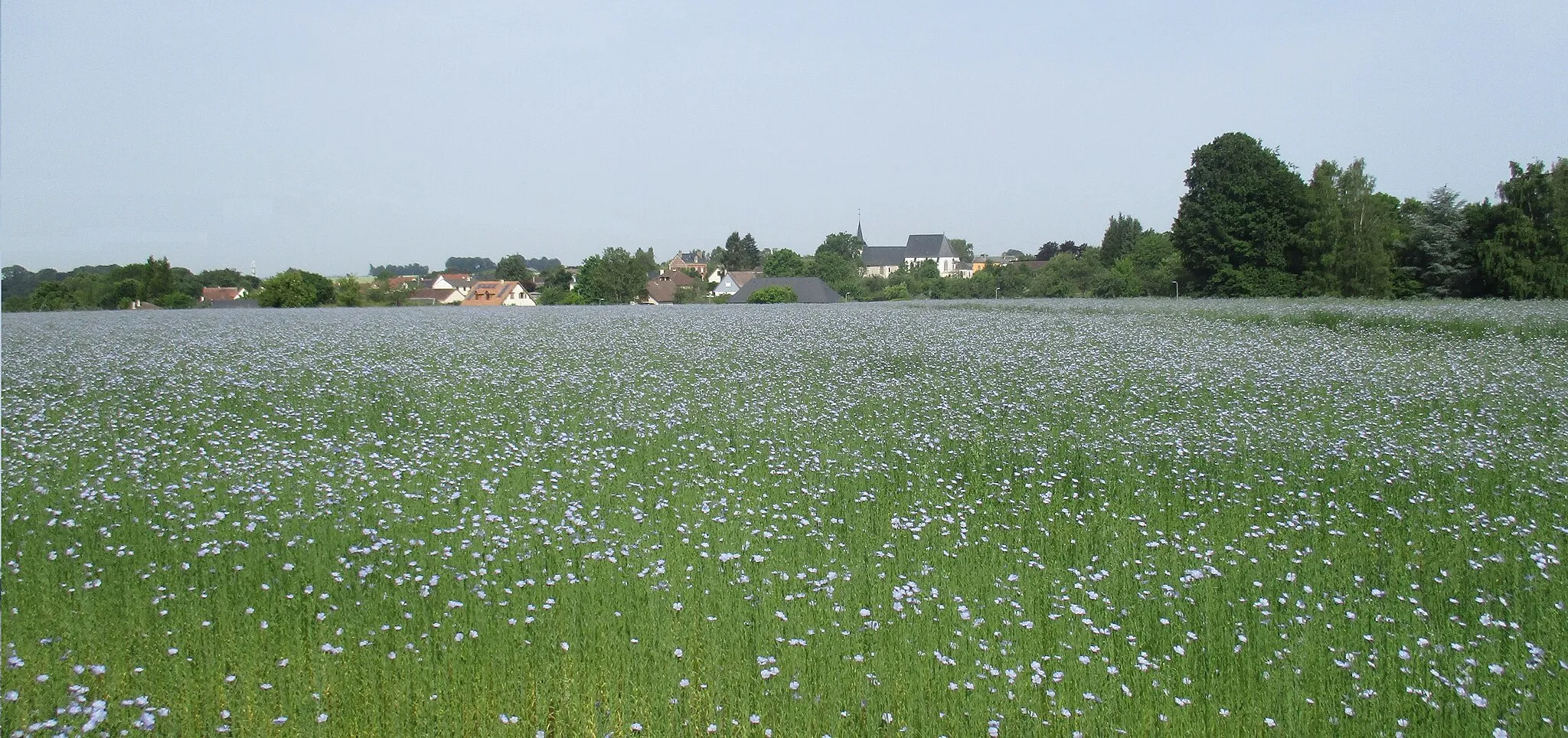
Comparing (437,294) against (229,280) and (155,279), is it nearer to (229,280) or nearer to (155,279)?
(229,280)

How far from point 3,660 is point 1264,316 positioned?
31.3m

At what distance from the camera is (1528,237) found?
4516 cm

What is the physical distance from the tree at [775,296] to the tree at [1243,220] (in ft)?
98.2

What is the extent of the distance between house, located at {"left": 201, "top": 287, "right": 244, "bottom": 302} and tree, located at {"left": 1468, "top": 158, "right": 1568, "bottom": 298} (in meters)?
76.0

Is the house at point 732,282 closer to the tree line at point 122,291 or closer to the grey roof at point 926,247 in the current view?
the grey roof at point 926,247

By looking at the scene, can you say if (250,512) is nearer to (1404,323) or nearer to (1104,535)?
(1104,535)

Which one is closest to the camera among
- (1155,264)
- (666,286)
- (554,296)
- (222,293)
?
(222,293)

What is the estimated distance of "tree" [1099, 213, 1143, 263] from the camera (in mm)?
131000

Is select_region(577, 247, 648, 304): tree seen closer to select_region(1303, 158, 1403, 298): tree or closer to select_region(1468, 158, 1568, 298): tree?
select_region(1303, 158, 1403, 298): tree

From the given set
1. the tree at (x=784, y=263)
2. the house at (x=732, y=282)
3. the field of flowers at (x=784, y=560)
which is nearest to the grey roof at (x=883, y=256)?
the house at (x=732, y=282)

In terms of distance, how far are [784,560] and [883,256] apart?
19213 centimetres

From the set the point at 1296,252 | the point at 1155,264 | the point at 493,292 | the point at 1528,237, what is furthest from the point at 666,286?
the point at 1528,237

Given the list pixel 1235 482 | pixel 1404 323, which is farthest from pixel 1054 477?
pixel 1404 323

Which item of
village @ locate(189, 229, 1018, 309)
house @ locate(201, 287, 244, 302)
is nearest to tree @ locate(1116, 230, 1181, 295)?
village @ locate(189, 229, 1018, 309)
